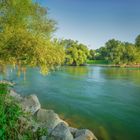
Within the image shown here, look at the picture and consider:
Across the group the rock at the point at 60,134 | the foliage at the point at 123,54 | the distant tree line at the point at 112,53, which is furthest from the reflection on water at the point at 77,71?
the rock at the point at 60,134

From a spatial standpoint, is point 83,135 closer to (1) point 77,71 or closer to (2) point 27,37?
(2) point 27,37

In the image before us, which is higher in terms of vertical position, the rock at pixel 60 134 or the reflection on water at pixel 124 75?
the rock at pixel 60 134

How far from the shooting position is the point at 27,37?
501 inches

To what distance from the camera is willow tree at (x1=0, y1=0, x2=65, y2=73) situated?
41.8ft

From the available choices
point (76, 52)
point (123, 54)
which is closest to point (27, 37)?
point (76, 52)

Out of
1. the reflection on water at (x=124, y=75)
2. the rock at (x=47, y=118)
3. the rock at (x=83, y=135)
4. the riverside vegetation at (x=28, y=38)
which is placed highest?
the riverside vegetation at (x=28, y=38)

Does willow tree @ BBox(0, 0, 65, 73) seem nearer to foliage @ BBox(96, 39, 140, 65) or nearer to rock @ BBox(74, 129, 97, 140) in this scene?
rock @ BBox(74, 129, 97, 140)

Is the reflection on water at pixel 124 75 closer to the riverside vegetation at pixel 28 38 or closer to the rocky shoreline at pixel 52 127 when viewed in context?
the riverside vegetation at pixel 28 38

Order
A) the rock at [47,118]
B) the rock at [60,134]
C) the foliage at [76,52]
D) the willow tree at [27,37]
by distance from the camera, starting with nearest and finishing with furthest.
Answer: the rock at [60,134]
the rock at [47,118]
the willow tree at [27,37]
the foliage at [76,52]

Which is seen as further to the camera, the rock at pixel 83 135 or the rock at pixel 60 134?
the rock at pixel 83 135

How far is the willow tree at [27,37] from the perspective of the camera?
12.7m

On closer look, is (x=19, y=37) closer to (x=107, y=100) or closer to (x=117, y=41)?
(x=107, y=100)

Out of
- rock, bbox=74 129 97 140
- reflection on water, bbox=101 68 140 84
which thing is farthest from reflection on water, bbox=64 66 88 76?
rock, bbox=74 129 97 140

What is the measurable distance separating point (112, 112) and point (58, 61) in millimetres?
5138
